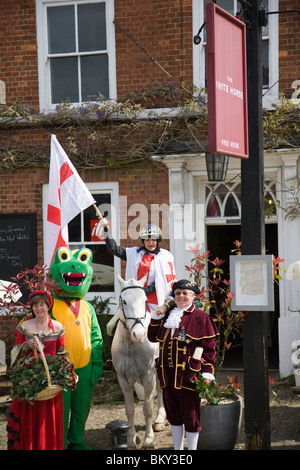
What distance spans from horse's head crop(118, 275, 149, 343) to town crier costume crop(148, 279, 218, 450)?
0.35 metres

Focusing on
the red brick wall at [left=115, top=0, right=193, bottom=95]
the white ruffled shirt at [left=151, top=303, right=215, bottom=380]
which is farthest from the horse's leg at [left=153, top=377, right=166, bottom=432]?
the red brick wall at [left=115, top=0, right=193, bottom=95]

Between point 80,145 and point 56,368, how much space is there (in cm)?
502

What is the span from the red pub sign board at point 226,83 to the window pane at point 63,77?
5237mm

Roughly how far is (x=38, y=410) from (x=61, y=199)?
2388 millimetres

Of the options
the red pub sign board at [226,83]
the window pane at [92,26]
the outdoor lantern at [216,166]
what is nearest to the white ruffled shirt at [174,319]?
the red pub sign board at [226,83]

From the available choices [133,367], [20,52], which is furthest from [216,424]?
[20,52]

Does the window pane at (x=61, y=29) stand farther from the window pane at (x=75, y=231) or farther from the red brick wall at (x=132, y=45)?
the window pane at (x=75, y=231)

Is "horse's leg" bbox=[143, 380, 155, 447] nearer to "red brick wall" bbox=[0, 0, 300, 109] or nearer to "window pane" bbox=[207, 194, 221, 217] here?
"window pane" bbox=[207, 194, 221, 217]

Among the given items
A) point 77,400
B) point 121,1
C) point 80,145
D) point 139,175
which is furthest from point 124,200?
point 77,400

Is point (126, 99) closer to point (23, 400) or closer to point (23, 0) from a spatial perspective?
point (23, 0)

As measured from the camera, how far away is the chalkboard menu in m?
10.2

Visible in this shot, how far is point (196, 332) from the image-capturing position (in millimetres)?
5801

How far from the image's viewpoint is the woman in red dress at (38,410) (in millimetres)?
5664

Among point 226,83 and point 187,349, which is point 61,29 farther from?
point 187,349
